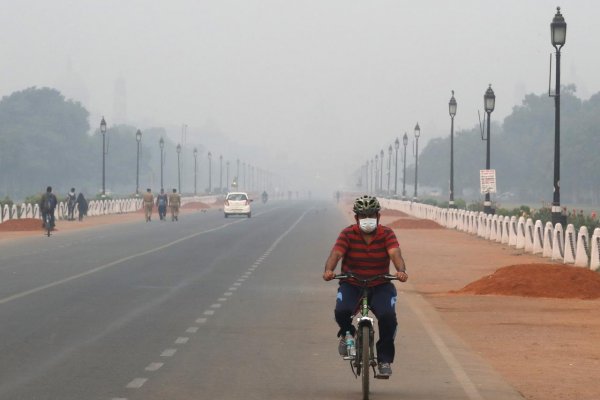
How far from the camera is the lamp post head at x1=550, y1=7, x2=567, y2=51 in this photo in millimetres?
33031

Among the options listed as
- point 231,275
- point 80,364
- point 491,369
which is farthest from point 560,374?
point 231,275

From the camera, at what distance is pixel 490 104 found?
2044 inches

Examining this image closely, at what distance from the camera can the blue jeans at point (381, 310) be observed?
11305mm

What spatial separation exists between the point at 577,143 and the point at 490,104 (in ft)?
356

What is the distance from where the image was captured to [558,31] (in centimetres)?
3306

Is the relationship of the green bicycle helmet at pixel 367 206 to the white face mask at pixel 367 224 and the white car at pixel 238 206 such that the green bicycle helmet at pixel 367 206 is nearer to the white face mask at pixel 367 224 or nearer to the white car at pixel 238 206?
the white face mask at pixel 367 224

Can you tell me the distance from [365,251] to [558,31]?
22.9 meters

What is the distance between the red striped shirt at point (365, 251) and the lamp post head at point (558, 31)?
22693 millimetres

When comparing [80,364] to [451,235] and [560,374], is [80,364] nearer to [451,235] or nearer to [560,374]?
[560,374]

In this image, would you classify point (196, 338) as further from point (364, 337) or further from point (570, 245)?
point (570, 245)

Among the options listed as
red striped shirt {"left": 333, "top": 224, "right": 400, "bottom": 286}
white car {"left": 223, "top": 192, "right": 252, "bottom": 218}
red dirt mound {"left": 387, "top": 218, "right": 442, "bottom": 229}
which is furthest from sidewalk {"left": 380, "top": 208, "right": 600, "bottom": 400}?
white car {"left": 223, "top": 192, "right": 252, "bottom": 218}

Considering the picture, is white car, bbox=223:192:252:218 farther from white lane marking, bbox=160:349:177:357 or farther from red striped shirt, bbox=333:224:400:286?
red striped shirt, bbox=333:224:400:286

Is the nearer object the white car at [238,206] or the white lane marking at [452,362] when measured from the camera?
the white lane marking at [452,362]

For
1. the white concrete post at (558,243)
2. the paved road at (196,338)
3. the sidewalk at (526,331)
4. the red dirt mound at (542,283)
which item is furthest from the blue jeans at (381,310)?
the white concrete post at (558,243)
